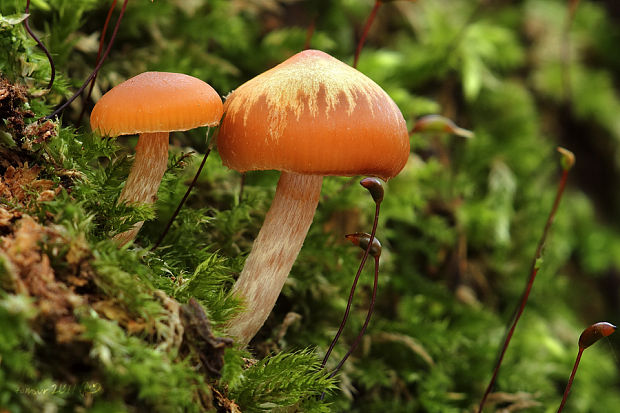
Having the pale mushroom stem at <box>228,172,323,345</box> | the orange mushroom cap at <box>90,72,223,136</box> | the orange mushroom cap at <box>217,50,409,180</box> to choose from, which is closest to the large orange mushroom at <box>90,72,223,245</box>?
the orange mushroom cap at <box>90,72,223,136</box>

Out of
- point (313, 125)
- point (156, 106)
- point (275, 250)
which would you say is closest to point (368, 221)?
point (275, 250)

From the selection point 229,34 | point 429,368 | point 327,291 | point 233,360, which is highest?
point 229,34

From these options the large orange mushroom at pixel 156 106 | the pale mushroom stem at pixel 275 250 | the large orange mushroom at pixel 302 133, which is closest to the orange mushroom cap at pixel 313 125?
the large orange mushroom at pixel 302 133

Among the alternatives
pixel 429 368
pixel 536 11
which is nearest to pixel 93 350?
pixel 429 368

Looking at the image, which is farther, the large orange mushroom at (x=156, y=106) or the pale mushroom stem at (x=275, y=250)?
the pale mushroom stem at (x=275, y=250)

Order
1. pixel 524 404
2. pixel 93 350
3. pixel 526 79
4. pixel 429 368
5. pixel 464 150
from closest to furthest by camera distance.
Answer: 1. pixel 93 350
2. pixel 524 404
3. pixel 429 368
4. pixel 464 150
5. pixel 526 79

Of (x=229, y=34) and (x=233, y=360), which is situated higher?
(x=229, y=34)

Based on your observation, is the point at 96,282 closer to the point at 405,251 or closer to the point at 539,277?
the point at 405,251

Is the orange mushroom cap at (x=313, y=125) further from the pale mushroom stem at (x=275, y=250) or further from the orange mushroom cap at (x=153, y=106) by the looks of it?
the pale mushroom stem at (x=275, y=250)
